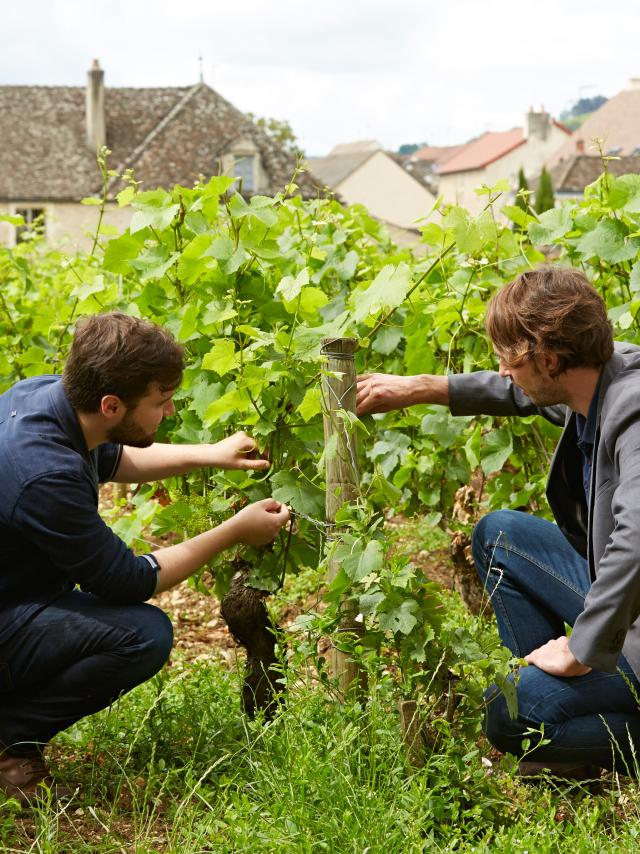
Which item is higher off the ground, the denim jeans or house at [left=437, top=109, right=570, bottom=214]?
house at [left=437, top=109, right=570, bottom=214]

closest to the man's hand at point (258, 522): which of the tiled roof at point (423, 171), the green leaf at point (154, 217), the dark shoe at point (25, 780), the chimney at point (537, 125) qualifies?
the dark shoe at point (25, 780)

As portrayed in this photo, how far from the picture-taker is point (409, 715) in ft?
8.91

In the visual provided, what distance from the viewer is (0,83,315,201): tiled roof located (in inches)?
1214

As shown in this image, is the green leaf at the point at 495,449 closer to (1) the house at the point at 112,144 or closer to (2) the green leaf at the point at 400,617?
(2) the green leaf at the point at 400,617

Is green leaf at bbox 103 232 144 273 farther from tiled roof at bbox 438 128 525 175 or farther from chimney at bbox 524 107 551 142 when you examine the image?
tiled roof at bbox 438 128 525 175

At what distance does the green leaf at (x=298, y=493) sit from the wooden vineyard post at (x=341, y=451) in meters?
0.11

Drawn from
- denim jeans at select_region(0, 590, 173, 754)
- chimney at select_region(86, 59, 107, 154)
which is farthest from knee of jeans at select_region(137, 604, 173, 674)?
chimney at select_region(86, 59, 107, 154)

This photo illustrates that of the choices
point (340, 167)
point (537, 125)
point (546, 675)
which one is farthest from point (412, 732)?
point (537, 125)

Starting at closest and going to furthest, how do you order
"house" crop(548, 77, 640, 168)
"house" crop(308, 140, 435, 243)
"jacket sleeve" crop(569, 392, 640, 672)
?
"jacket sleeve" crop(569, 392, 640, 672), "house" crop(308, 140, 435, 243), "house" crop(548, 77, 640, 168)

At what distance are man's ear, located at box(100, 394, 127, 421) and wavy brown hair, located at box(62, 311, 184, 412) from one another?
13 mm

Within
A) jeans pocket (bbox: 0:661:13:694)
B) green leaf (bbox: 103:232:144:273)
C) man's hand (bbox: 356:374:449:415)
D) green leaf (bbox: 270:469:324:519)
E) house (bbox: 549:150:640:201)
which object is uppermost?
house (bbox: 549:150:640:201)

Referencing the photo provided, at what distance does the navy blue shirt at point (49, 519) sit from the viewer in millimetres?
2721

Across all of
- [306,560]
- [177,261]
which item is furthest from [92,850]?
[177,261]

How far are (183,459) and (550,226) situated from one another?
1549 mm
